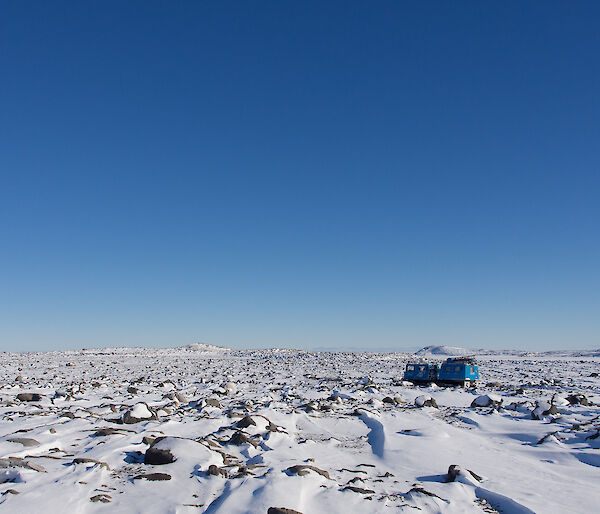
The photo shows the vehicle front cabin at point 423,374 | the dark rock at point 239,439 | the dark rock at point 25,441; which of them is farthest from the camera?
the vehicle front cabin at point 423,374

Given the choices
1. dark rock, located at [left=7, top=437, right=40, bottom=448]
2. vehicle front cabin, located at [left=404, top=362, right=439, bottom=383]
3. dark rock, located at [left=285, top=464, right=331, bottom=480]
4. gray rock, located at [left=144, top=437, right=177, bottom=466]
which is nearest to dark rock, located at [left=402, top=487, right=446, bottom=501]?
dark rock, located at [left=285, top=464, right=331, bottom=480]

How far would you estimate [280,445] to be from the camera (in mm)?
7742

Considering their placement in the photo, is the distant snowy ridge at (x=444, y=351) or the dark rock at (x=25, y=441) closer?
the dark rock at (x=25, y=441)

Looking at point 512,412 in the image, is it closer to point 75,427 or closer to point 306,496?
point 306,496

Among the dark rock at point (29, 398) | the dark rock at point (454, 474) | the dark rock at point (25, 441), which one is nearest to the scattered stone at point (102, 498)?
the dark rock at point (25, 441)

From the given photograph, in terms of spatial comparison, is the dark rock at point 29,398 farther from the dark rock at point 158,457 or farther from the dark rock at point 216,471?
the dark rock at point 216,471

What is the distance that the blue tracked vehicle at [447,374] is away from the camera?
2069 cm

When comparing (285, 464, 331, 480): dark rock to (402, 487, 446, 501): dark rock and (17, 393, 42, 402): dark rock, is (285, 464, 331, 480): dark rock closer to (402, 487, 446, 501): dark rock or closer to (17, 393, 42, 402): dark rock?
(402, 487, 446, 501): dark rock

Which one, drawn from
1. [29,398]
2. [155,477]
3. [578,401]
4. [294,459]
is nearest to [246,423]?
[294,459]

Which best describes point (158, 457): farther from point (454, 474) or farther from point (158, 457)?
point (454, 474)

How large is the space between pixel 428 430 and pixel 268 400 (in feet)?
19.4

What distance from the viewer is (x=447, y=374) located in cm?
2127

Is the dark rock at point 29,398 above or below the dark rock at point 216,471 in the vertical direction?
above

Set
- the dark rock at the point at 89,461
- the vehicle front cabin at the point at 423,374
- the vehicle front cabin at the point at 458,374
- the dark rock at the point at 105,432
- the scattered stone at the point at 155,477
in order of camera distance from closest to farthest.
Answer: the scattered stone at the point at 155,477 → the dark rock at the point at 89,461 → the dark rock at the point at 105,432 → the vehicle front cabin at the point at 458,374 → the vehicle front cabin at the point at 423,374
